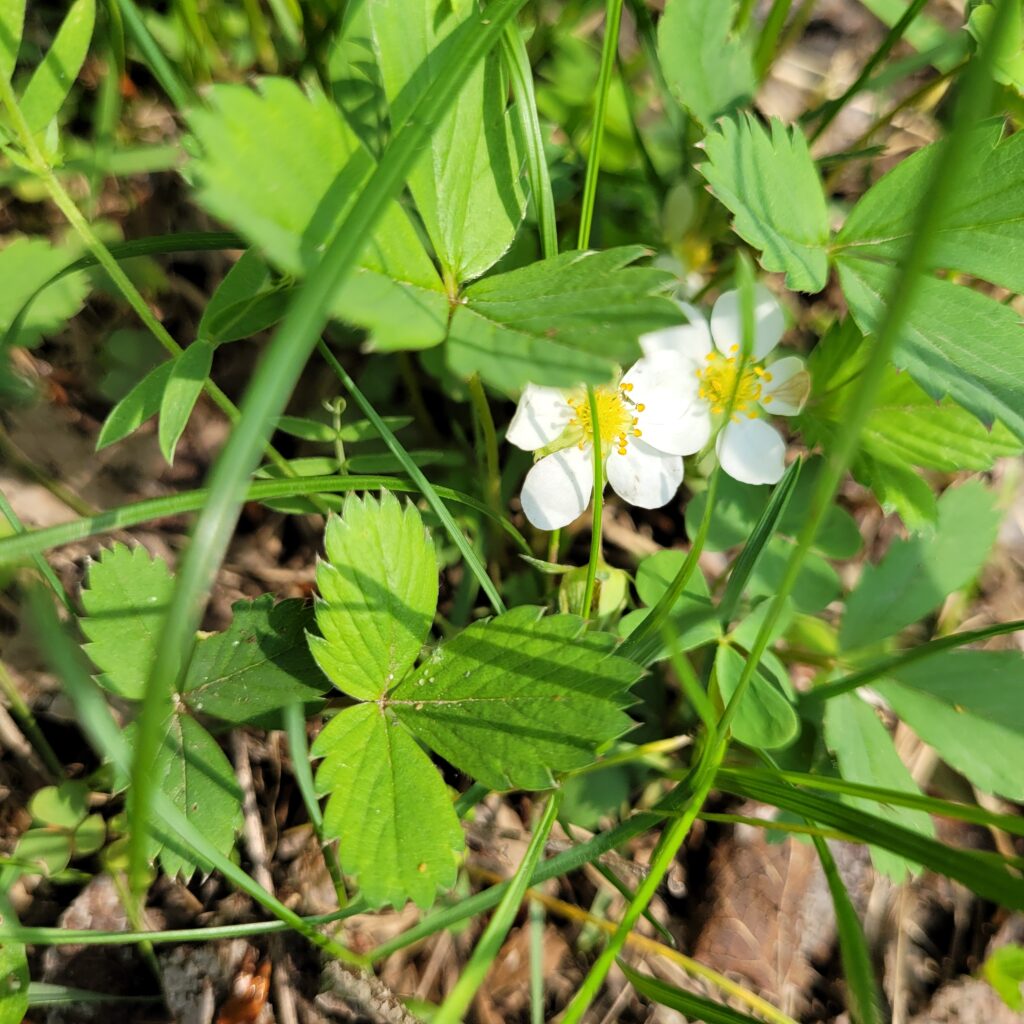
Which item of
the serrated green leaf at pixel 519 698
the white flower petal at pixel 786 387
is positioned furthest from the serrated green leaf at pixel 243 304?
the white flower petal at pixel 786 387

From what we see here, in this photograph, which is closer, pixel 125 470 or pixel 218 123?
pixel 218 123

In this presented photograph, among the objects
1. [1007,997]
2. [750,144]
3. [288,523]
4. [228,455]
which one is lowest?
[1007,997]

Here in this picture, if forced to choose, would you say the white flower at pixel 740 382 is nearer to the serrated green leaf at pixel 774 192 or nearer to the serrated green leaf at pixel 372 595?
the serrated green leaf at pixel 774 192

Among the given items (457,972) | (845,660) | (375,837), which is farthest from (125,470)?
(845,660)

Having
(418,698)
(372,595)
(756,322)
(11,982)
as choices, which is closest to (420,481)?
(372,595)

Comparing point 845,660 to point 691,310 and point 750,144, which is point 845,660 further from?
point 750,144

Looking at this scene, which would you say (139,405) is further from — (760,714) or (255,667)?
(760,714)
